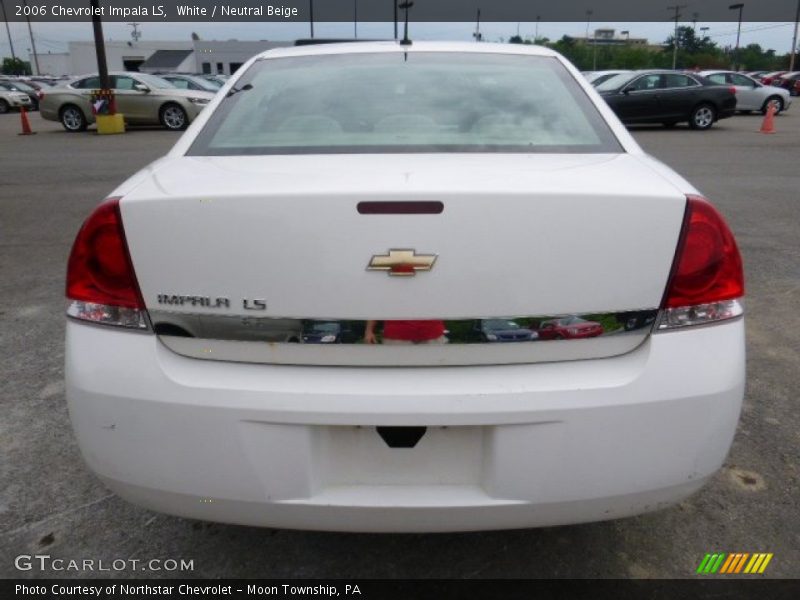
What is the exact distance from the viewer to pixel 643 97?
16.2m

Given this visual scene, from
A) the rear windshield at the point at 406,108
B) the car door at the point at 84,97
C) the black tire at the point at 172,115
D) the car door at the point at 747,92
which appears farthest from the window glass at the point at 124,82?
the car door at the point at 747,92

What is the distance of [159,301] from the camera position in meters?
1.65

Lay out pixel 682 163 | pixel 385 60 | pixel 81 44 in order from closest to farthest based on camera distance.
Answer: pixel 385 60 < pixel 682 163 < pixel 81 44

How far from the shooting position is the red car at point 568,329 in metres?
1.60

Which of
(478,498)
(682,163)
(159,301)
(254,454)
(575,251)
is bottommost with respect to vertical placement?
(682,163)

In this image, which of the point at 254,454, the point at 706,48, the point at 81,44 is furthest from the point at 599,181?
the point at 706,48

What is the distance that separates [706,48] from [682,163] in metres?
94.2

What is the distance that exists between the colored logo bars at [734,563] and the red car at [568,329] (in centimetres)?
97

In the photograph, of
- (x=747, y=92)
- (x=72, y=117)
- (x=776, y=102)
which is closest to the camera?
(x=72, y=117)

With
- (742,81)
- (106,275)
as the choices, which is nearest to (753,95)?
(742,81)

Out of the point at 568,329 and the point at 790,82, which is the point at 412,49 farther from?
the point at 790,82

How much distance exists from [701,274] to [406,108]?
1.10 metres

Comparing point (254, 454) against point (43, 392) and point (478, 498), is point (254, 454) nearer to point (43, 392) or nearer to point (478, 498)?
point (478, 498)

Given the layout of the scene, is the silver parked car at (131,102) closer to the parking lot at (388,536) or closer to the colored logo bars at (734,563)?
the parking lot at (388,536)
